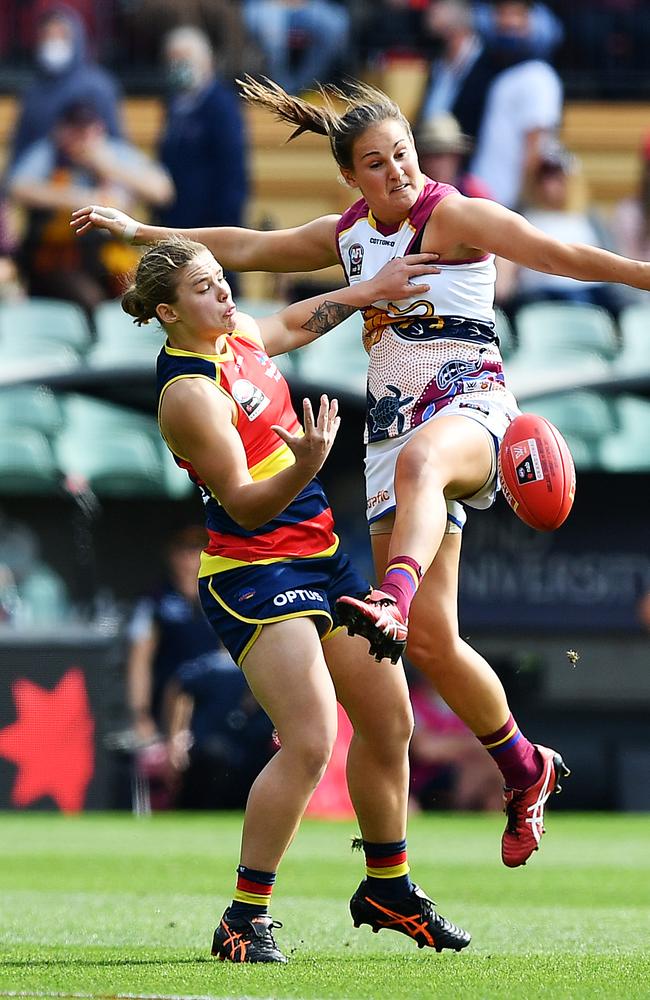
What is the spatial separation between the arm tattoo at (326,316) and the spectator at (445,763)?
710 centimetres

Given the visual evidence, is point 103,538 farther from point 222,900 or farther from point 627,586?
point 222,900

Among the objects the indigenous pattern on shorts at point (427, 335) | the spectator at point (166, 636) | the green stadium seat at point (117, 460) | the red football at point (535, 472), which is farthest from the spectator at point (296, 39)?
the red football at point (535, 472)

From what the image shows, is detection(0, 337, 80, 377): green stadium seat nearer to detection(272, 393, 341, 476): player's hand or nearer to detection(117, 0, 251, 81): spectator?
detection(117, 0, 251, 81): spectator

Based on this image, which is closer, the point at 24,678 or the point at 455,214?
the point at 455,214

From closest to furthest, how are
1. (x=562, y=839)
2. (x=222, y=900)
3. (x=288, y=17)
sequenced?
(x=222, y=900)
(x=562, y=839)
(x=288, y=17)

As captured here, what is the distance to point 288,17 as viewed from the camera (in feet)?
55.5

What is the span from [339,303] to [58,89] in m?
9.24

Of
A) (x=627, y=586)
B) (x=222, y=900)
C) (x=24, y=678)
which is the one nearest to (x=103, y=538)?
(x=24, y=678)

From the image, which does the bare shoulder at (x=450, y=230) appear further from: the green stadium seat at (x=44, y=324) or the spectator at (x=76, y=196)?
the spectator at (x=76, y=196)

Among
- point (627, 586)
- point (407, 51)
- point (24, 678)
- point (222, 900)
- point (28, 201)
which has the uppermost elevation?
point (407, 51)

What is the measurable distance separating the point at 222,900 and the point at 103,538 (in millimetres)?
7640

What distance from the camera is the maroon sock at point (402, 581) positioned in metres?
5.09

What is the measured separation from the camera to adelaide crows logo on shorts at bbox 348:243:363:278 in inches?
232

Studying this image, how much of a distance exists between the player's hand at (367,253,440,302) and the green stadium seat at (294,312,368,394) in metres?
7.04
